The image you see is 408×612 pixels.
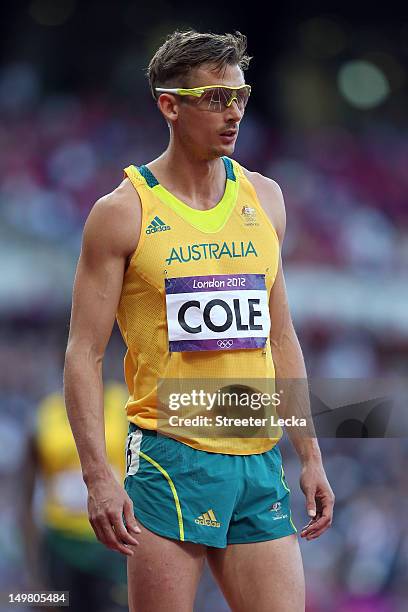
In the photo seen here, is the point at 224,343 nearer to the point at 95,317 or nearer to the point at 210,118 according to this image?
the point at 95,317

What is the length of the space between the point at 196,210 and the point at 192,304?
339 mm

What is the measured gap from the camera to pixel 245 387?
11.4 ft

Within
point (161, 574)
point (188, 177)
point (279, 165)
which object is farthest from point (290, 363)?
point (279, 165)

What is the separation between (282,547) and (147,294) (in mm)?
894

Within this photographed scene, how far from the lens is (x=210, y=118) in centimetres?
354

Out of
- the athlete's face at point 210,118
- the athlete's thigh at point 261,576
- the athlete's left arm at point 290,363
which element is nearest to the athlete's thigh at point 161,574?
the athlete's thigh at point 261,576

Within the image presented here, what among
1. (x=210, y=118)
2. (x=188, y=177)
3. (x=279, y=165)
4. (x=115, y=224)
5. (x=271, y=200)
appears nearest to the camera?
(x=115, y=224)

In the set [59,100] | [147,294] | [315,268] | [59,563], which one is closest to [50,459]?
[59,563]

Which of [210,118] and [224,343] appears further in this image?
[210,118]

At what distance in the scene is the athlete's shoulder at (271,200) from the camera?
3.72 meters

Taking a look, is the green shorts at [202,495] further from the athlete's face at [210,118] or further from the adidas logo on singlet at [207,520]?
the athlete's face at [210,118]

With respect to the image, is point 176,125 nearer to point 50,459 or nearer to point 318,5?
point 50,459

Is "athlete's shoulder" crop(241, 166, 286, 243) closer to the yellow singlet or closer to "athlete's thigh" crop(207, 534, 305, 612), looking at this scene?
the yellow singlet

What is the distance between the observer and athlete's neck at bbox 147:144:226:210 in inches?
142
